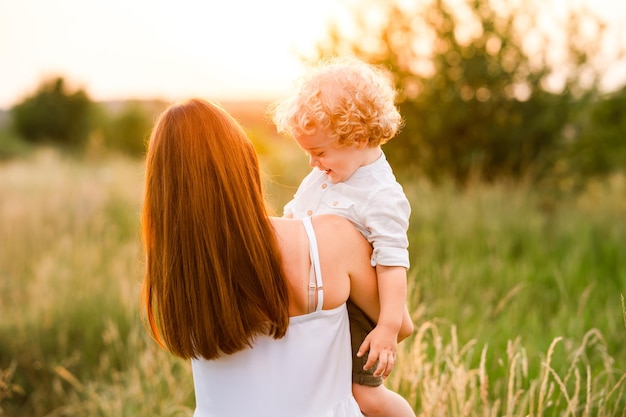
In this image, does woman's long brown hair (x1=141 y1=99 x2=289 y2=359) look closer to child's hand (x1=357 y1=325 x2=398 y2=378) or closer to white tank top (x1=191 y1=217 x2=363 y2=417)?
white tank top (x1=191 y1=217 x2=363 y2=417)

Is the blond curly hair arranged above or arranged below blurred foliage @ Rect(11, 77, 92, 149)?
above

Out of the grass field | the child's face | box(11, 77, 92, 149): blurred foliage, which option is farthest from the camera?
box(11, 77, 92, 149): blurred foliage

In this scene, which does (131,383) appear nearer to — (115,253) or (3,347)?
(3,347)

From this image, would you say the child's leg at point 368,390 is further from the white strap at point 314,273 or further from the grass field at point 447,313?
the grass field at point 447,313

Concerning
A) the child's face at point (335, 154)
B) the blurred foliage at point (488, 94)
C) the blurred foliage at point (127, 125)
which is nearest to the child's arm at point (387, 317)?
the child's face at point (335, 154)

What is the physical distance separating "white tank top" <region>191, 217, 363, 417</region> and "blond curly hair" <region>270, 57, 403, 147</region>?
317mm

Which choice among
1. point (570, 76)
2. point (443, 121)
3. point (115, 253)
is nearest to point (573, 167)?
point (570, 76)

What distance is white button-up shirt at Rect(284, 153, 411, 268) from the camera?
1.91m

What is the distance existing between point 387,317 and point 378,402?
1.18 ft

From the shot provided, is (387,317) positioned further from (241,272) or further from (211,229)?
(211,229)

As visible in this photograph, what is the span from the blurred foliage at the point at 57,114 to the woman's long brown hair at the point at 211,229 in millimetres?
21483

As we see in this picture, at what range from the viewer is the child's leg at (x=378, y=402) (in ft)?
6.96

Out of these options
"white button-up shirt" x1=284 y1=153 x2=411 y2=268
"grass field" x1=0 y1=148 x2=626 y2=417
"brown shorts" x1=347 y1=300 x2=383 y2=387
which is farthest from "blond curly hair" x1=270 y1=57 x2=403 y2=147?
"brown shorts" x1=347 y1=300 x2=383 y2=387

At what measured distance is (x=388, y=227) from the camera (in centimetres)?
193
